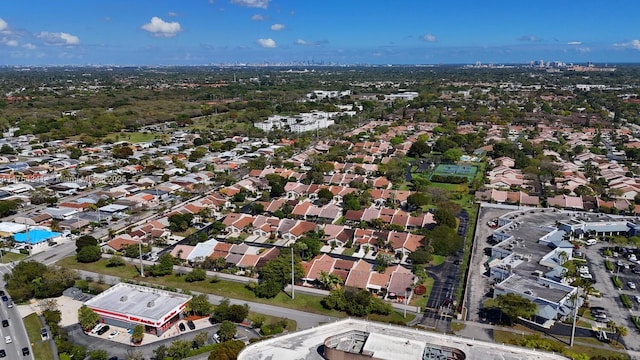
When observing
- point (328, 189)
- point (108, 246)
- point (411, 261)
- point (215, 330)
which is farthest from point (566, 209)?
point (108, 246)

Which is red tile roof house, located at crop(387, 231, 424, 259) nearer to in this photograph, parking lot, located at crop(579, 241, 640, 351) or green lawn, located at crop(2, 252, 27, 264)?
parking lot, located at crop(579, 241, 640, 351)

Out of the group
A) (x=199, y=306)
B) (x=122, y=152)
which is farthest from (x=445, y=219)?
(x=122, y=152)

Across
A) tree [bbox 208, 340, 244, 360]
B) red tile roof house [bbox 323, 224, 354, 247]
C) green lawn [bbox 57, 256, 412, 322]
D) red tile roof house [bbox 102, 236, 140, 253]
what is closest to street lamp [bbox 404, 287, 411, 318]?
green lawn [bbox 57, 256, 412, 322]

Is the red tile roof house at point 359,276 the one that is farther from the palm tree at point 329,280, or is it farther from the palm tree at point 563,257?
the palm tree at point 563,257

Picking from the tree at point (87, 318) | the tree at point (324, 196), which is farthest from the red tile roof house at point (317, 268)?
the tree at point (324, 196)

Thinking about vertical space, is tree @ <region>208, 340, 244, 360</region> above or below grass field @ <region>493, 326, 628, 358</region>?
above

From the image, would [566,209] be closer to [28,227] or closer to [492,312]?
[492,312]
